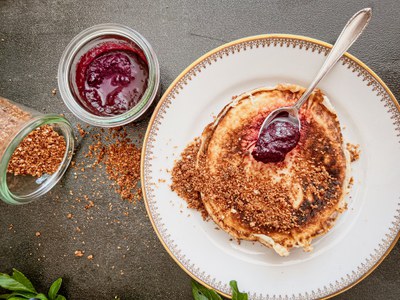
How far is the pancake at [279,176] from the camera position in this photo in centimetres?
178

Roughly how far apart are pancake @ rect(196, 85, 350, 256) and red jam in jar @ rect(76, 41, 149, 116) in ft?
1.34

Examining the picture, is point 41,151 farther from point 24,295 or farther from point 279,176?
point 279,176

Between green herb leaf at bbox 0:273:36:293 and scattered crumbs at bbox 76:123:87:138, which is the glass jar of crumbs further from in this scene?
green herb leaf at bbox 0:273:36:293

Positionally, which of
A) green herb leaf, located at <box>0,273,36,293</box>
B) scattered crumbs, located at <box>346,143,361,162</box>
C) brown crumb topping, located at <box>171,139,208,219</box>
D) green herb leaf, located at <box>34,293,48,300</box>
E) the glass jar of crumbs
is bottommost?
green herb leaf, located at <box>0,273,36,293</box>

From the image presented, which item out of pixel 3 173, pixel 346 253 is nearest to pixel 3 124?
pixel 3 173

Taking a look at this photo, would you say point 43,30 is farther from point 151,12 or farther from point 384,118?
point 384,118

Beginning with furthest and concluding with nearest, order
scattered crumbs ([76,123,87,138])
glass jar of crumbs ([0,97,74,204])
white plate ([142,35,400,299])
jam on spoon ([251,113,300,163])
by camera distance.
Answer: scattered crumbs ([76,123,87,138])
glass jar of crumbs ([0,97,74,204])
white plate ([142,35,400,299])
jam on spoon ([251,113,300,163])

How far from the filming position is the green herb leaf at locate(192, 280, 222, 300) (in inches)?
75.6

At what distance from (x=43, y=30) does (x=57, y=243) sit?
111 centimetres

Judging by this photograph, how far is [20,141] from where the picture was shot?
187 centimetres

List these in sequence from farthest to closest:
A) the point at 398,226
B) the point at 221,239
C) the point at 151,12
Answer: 1. the point at 151,12
2. the point at 221,239
3. the point at 398,226

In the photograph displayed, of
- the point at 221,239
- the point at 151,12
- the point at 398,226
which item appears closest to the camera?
the point at 398,226

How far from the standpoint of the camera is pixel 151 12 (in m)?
2.09

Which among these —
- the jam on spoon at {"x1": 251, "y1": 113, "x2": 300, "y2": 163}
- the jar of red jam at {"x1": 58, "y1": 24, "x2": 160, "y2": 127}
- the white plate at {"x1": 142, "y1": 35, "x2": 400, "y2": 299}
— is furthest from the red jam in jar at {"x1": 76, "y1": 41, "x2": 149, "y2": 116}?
the jam on spoon at {"x1": 251, "y1": 113, "x2": 300, "y2": 163}
